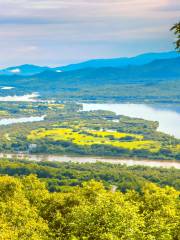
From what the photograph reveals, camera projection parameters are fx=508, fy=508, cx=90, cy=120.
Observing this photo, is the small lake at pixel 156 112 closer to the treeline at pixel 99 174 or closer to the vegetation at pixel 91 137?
the vegetation at pixel 91 137

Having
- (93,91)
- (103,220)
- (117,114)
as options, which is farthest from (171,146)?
(93,91)

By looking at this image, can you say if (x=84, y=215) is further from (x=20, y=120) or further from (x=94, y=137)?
(x=20, y=120)

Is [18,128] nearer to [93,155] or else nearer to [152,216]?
[93,155]

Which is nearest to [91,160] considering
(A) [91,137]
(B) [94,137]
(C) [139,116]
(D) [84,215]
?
(A) [91,137]

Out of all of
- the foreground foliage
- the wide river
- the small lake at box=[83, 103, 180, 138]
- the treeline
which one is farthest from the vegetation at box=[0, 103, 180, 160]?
the foreground foliage

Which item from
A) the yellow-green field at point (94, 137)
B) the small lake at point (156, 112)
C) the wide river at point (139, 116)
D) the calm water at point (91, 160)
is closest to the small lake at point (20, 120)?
the wide river at point (139, 116)

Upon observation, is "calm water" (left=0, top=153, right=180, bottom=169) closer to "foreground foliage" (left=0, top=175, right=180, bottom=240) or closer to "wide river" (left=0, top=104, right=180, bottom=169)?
"wide river" (left=0, top=104, right=180, bottom=169)
